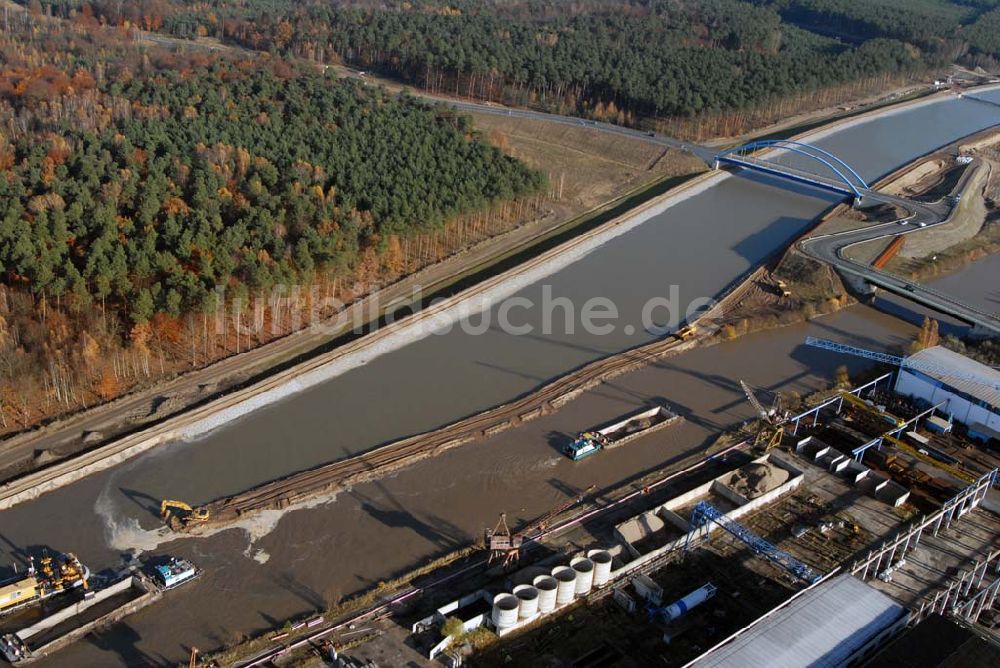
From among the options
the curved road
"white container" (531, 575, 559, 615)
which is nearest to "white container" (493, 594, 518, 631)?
"white container" (531, 575, 559, 615)

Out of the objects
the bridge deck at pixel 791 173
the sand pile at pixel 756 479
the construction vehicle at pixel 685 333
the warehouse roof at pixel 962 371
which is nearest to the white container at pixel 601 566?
the sand pile at pixel 756 479

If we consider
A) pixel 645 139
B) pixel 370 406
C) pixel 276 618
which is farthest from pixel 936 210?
pixel 276 618

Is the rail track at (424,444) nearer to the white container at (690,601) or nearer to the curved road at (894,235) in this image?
the white container at (690,601)

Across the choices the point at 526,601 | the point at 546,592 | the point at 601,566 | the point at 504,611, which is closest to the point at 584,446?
the point at 601,566

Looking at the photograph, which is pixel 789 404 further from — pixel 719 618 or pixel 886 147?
pixel 886 147

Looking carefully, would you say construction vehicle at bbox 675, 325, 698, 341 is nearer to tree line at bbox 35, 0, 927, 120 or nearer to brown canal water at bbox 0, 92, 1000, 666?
brown canal water at bbox 0, 92, 1000, 666

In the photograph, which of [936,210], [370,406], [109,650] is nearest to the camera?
[109,650]

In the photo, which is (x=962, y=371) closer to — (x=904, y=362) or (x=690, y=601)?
(x=904, y=362)
